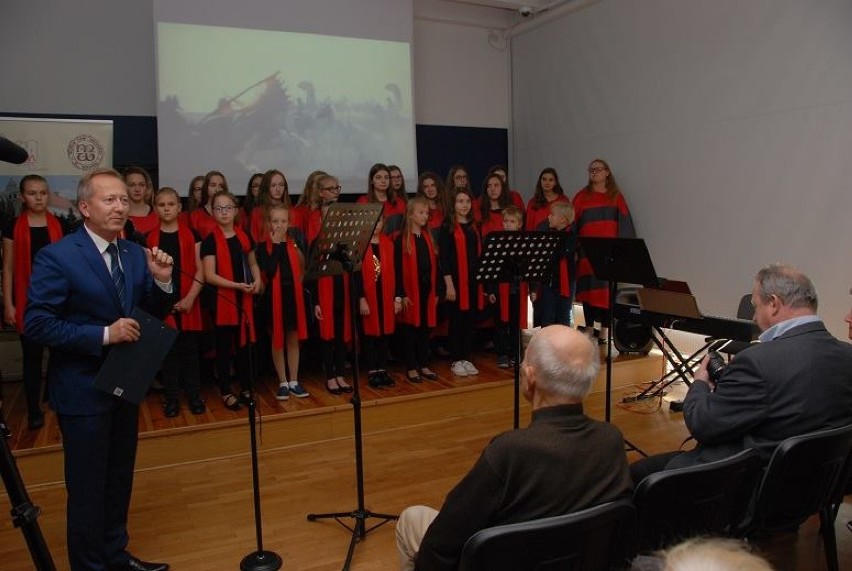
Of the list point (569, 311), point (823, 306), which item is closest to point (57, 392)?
point (569, 311)

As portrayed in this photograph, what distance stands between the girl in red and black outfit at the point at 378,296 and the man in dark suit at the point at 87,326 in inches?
91.1

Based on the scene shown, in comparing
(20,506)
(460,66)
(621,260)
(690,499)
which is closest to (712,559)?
(690,499)

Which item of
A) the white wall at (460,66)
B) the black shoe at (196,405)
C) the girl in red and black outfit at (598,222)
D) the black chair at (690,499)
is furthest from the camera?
the white wall at (460,66)

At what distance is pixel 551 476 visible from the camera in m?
1.63

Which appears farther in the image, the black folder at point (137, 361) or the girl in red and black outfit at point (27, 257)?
the girl in red and black outfit at point (27, 257)

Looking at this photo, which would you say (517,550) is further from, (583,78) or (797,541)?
(583,78)

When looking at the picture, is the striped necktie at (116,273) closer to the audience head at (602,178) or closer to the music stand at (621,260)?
the music stand at (621,260)

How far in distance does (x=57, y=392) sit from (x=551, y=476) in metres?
1.84

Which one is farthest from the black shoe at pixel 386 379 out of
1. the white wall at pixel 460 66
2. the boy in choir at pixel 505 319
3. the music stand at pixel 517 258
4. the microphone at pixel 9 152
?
the white wall at pixel 460 66

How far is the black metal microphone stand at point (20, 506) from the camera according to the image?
1763 mm

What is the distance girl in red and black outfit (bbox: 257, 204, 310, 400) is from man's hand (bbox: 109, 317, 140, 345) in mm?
2102

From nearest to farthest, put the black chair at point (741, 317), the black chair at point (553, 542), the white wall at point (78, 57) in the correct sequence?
the black chair at point (553, 542)
the black chair at point (741, 317)
the white wall at point (78, 57)

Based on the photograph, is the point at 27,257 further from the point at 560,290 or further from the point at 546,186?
the point at 546,186

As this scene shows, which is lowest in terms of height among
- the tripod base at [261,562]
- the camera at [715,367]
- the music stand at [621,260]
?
the tripod base at [261,562]
